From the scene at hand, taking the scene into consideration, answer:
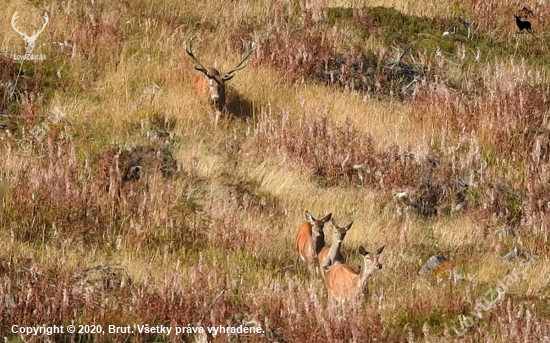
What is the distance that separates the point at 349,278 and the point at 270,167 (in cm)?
301

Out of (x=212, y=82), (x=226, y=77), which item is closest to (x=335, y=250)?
(x=212, y=82)

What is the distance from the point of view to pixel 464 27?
49.6 feet

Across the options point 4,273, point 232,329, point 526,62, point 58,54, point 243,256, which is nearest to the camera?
point 232,329

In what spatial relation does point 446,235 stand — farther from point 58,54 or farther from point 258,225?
point 58,54

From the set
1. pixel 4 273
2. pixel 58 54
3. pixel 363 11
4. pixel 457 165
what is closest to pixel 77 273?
pixel 4 273

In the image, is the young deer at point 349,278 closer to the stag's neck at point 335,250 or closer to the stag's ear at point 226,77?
the stag's neck at point 335,250

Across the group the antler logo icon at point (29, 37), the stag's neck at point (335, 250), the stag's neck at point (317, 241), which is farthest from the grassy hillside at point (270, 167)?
the stag's neck at point (335, 250)

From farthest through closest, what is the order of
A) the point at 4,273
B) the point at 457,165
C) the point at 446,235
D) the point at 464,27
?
the point at 464,27 < the point at 457,165 < the point at 446,235 < the point at 4,273

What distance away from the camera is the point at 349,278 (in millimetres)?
7688

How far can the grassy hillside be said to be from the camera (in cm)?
727

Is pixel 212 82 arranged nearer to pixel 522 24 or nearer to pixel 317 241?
pixel 317 241

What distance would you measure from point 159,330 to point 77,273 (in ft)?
Answer: 3.58

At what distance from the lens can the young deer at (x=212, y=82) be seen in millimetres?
11430

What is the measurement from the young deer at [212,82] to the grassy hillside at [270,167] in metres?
0.15
